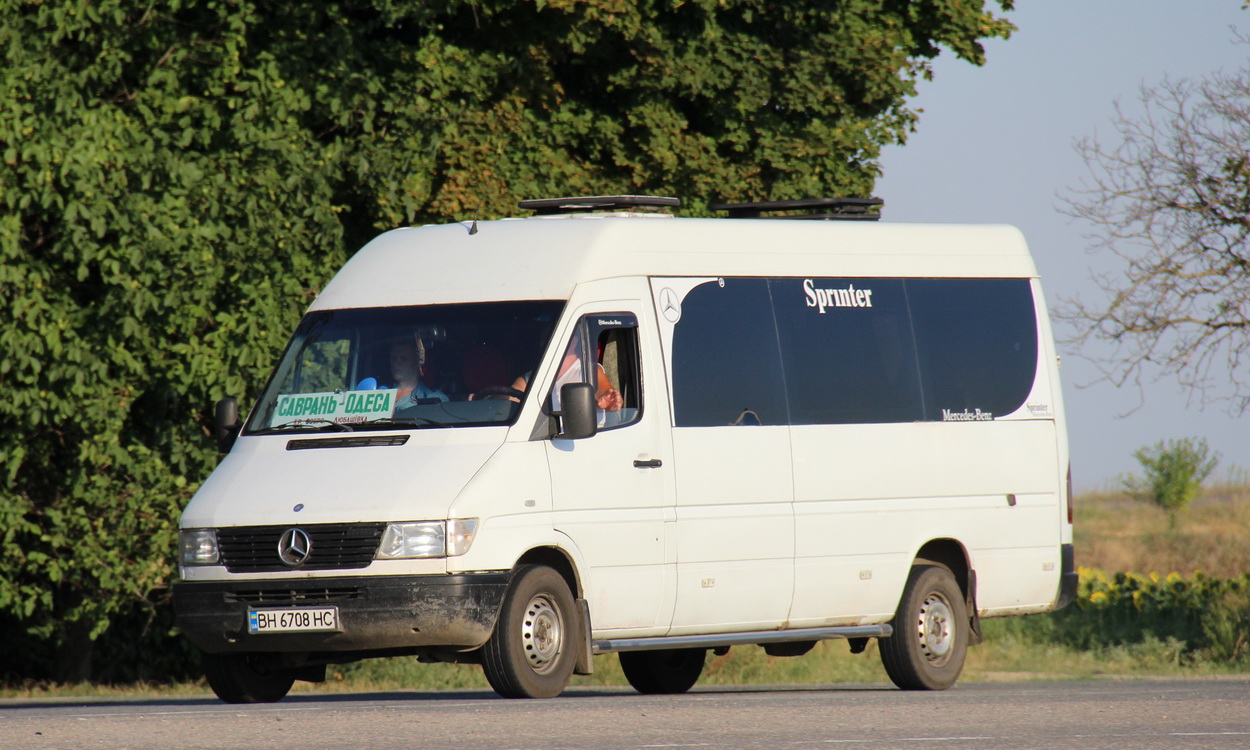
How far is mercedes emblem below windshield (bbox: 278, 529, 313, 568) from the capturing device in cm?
1095

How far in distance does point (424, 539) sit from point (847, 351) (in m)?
3.85

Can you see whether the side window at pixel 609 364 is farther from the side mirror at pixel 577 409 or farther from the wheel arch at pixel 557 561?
the wheel arch at pixel 557 561

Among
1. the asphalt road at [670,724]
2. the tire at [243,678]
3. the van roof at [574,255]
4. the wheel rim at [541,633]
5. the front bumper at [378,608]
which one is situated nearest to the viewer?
the asphalt road at [670,724]

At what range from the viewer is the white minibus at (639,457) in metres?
11.0

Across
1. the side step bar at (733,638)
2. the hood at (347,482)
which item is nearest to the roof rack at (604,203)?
the hood at (347,482)

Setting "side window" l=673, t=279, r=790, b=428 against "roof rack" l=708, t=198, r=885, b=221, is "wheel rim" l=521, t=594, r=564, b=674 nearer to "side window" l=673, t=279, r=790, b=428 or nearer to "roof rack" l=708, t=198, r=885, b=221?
"side window" l=673, t=279, r=790, b=428

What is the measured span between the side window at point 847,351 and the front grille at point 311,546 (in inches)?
128

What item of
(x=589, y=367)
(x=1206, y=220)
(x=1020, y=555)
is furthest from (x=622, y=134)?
(x=589, y=367)

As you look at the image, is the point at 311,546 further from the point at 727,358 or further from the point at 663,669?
the point at 663,669

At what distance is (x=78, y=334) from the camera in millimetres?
18250

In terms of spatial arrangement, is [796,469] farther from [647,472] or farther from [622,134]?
[622,134]

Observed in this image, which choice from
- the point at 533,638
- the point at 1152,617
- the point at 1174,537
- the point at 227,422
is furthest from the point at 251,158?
the point at 1174,537

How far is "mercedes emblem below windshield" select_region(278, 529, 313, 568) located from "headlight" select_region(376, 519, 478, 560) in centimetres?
44

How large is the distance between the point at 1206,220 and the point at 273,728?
15.5 meters
